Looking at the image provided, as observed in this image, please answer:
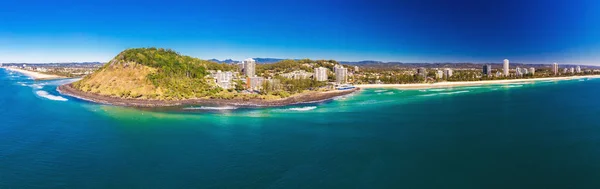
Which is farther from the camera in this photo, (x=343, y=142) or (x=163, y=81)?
(x=163, y=81)

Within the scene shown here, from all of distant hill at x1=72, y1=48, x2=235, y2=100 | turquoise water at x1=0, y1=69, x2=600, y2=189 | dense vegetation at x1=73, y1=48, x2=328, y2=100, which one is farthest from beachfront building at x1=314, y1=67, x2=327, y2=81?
turquoise water at x1=0, y1=69, x2=600, y2=189

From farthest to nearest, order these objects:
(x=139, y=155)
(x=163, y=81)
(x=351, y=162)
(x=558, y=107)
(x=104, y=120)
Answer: (x=163, y=81) < (x=558, y=107) < (x=104, y=120) < (x=139, y=155) < (x=351, y=162)

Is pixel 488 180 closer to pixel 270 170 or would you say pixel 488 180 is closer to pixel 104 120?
pixel 270 170

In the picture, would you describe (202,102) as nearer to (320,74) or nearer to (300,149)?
(300,149)

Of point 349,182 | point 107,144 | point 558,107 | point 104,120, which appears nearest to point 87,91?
point 104,120

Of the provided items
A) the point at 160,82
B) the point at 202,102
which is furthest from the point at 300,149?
the point at 160,82

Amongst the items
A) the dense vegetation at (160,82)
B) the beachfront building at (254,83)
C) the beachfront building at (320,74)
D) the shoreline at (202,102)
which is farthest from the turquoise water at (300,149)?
the beachfront building at (320,74)

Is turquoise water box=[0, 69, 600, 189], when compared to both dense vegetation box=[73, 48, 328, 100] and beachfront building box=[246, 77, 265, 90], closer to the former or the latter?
dense vegetation box=[73, 48, 328, 100]
